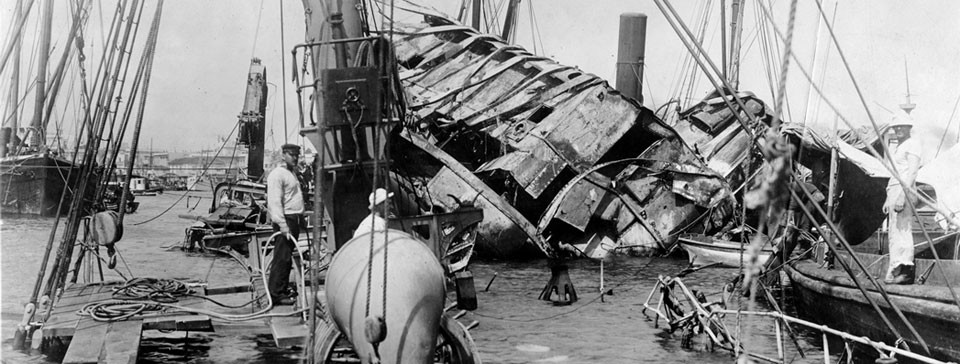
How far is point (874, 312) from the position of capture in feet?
28.2

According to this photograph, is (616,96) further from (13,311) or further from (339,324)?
(339,324)

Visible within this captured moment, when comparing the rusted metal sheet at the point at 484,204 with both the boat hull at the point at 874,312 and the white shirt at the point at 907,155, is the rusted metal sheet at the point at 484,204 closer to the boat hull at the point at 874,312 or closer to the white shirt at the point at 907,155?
the boat hull at the point at 874,312

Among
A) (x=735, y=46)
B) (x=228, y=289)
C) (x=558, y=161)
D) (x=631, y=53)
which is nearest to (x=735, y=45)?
(x=735, y=46)

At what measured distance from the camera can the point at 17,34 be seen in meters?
9.70

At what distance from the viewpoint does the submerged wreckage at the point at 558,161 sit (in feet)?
67.4

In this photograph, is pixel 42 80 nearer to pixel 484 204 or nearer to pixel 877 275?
pixel 484 204

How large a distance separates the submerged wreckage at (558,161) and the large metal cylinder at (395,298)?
47.0 feet

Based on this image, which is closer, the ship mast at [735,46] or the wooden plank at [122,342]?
the wooden plank at [122,342]

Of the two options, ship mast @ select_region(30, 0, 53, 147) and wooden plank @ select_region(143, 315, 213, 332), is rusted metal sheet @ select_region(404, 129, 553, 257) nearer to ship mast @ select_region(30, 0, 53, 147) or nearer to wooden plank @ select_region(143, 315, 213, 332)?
ship mast @ select_region(30, 0, 53, 147)

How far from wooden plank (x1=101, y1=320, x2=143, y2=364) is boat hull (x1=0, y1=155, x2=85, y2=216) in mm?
25191

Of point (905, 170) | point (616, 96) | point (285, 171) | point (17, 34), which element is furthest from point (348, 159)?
point (616, 96)

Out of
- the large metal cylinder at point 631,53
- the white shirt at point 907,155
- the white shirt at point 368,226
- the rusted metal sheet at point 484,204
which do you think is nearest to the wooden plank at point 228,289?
the white shirt at point 368,226

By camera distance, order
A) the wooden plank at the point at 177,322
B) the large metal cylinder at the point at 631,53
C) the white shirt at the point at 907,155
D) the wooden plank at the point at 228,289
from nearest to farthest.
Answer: the wooden plank at the point at 177,322
the white shirt at the point at 907,155
the wooden plank at the point at 228,289
the large metal cylinder at the point at 631,53

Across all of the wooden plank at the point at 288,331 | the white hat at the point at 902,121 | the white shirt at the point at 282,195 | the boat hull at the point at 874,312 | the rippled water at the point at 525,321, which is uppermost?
the white hat at the point at 902,121
